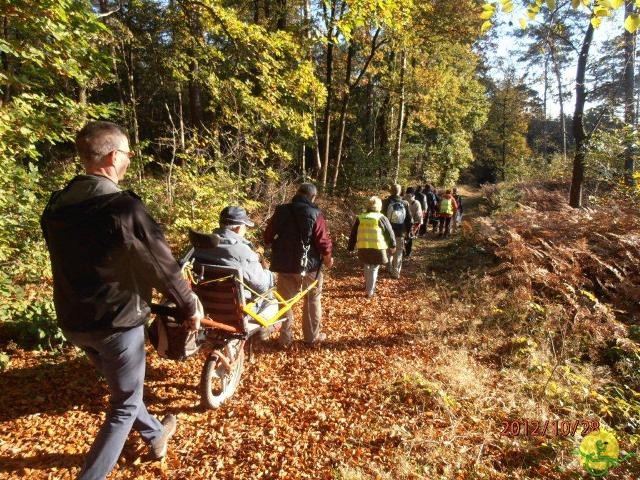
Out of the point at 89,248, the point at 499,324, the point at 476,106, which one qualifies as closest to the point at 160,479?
the point at 89,248

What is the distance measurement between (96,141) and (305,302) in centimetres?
357

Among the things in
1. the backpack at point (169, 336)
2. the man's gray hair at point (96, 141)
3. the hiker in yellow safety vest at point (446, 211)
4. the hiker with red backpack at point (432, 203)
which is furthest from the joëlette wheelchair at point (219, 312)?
the hiker with red backpack at point (432, 203)

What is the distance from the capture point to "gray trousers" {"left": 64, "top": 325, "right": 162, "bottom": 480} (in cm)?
244

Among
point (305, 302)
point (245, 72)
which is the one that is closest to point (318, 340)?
point (305, 302)

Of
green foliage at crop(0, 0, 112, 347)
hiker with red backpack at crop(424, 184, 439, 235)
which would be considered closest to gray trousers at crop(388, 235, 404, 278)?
hiker with red backpack at crop(424, 184, 439, 235)

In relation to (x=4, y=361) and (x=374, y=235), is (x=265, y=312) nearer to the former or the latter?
(x=4, y=361)

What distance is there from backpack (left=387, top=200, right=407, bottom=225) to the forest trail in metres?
3.64

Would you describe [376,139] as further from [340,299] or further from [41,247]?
[41,247]

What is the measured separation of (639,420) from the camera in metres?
3.77
